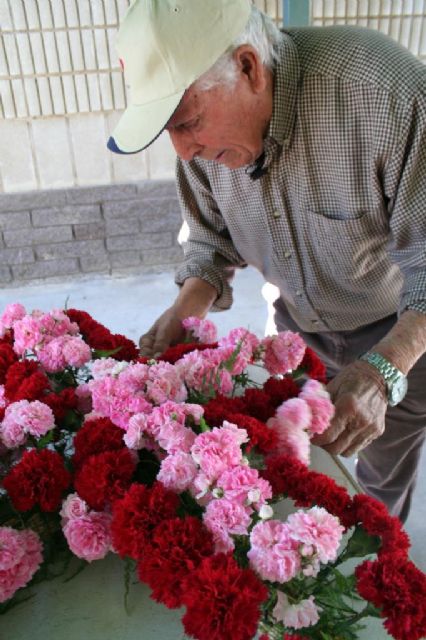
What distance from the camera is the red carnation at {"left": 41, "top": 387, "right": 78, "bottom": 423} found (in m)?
1.04

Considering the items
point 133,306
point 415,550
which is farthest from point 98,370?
point 133,306

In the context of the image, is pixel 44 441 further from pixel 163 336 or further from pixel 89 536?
pixel 163 336

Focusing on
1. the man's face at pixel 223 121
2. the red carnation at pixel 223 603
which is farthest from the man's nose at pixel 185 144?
the red carnation at pixel 223 603

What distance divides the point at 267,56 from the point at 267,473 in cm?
79

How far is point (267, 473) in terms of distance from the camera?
889 mm

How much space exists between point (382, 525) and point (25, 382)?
0.62 m

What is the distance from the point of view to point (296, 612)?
72cm

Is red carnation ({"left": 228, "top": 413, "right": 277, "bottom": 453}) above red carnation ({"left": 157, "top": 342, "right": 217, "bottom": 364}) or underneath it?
above

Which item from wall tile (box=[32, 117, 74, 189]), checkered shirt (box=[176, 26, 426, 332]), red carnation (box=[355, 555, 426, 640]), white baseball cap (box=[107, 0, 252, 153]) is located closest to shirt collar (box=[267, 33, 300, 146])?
checkered shirt (box=[176, 26, 426, 332])

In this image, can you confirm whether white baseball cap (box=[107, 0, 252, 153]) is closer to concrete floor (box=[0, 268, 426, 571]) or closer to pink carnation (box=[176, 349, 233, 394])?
pink carnation (box=[176, 349, 233, 394])

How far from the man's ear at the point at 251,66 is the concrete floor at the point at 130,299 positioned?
88.5 inches

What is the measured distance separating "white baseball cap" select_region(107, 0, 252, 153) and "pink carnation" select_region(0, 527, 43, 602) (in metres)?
0.66

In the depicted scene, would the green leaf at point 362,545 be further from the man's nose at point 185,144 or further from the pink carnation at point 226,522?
the man's nose at point 185,144

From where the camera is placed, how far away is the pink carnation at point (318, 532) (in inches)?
28.5
